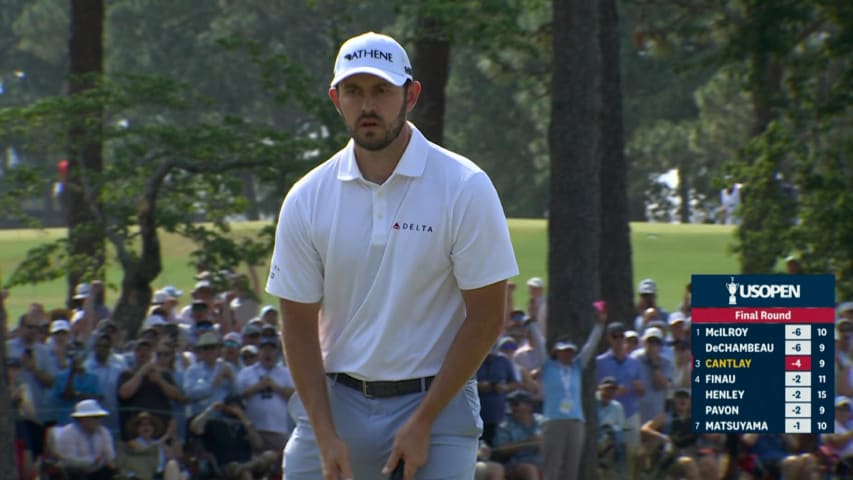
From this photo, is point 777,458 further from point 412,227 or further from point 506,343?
point 412,227

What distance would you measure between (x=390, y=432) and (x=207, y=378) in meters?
8.18

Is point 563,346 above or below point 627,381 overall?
above

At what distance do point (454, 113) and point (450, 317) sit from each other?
55922mm

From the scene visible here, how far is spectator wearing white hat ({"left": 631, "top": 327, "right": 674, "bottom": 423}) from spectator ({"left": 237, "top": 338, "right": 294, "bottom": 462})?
3.03m

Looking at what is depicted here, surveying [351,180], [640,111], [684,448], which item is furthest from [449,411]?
[640,111]

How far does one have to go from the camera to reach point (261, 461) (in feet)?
38.4

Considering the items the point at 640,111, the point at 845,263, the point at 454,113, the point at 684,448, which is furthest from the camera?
the point at 454,113

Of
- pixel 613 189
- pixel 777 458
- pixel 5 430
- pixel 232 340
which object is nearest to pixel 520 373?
pixel 777 458

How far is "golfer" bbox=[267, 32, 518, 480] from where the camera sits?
13.1 feet

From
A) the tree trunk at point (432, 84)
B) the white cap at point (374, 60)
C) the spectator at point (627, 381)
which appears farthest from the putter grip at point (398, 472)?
the tree trunk at point (432, 84)

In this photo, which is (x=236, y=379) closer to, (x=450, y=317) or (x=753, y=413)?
(x=753, y=413)

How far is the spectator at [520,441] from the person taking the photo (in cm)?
1202

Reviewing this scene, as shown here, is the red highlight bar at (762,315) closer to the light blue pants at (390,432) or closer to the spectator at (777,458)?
the spectator at (777,458)

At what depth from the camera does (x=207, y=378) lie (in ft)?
39.6
